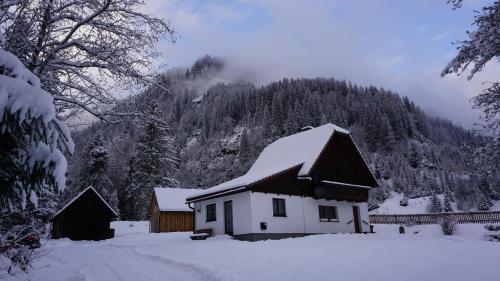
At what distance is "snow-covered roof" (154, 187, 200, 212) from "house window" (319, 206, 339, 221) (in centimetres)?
1754

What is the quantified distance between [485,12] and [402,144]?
10621cm

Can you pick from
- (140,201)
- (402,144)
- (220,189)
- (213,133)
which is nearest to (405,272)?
(220,189)

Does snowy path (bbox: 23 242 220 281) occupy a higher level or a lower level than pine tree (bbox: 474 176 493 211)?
lower

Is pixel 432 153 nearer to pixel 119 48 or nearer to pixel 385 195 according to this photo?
pixel 385 195

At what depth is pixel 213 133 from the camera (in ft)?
416

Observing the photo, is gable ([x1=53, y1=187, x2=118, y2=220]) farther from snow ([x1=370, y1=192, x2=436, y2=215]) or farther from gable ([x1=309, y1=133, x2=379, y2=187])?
snow ([x1=370, y1=192, x2=436, y2=215])

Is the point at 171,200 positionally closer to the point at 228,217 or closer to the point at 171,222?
the point at 171,222

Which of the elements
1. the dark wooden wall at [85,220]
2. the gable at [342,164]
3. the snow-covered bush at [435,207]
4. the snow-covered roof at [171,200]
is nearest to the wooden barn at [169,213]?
the snow-covered roof at [171,200]

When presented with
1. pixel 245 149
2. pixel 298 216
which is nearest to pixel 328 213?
pixel 298 216

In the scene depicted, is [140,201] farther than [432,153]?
No

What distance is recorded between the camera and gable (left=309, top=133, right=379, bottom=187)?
2634 centimetres

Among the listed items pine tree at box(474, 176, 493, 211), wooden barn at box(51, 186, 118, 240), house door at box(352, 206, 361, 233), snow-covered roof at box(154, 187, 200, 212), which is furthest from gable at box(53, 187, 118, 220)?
pine tree at box(474, 176, 493, 211)

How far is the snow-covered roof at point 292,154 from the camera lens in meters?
24.6

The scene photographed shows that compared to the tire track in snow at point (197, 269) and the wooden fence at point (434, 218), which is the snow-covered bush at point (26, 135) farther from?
the wooden fence at point (434, 218)
